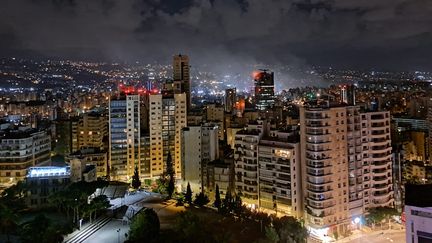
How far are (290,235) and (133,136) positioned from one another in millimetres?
10733

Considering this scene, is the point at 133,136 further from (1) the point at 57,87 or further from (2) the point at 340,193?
(1) the point at 57,87

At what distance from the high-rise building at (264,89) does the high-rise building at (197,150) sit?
18563 mm

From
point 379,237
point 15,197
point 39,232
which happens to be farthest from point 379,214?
point 15,197

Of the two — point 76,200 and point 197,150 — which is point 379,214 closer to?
point 197,150

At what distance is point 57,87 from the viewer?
63594 millimetres

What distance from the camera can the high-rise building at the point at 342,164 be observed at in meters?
13.1

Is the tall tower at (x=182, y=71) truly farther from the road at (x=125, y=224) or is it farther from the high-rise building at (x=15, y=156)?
the road at (x=125, y=224)

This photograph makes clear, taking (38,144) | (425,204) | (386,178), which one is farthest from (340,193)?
(38,144)

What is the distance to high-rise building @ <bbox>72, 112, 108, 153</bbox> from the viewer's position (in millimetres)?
23906

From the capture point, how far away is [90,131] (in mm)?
23969

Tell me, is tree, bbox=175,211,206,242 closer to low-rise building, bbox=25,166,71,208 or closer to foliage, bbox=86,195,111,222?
foliage, bbox=86,195,111,222

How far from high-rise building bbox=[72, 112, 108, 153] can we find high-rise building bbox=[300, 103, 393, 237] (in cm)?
1373

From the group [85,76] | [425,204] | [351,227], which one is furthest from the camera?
[85,76]

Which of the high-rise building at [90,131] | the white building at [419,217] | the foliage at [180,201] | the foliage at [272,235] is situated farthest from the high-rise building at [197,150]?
the white building at [419,217]
